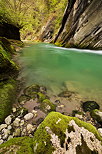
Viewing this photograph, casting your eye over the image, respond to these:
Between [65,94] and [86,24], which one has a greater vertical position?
[86,24]

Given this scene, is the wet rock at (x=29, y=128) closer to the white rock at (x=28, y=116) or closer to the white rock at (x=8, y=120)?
the white rock at (x=28, y=116)

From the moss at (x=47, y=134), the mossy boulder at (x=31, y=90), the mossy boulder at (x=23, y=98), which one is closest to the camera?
the moss at (x=47, y=134)

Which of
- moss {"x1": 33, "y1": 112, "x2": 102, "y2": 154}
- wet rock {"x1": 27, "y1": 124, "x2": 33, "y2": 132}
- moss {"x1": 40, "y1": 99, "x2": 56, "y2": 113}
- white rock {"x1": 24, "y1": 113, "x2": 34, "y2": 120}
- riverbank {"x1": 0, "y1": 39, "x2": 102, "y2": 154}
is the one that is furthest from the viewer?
moss {"x1": 40, "y1": 99, "x2": 56, "y2": 113}

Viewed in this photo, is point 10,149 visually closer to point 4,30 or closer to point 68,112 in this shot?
point 68,112

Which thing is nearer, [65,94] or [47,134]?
[47,134]

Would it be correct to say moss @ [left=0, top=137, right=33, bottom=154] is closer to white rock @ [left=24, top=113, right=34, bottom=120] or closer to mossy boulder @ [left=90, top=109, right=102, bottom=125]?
white rock @ [left=24, top=113, right=34, bottom=120]

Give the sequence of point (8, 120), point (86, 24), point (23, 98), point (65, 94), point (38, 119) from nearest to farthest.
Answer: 1. point (8, 120)
2. point (38, 119)
3. point (23, 98)
4. point (65, 94)
5. point (86, 24)

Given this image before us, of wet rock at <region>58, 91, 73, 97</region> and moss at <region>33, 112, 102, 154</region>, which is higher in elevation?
moss at <region>33, 112, 102, 154</region>

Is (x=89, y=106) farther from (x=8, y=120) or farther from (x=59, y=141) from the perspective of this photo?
(x=8, y=120)

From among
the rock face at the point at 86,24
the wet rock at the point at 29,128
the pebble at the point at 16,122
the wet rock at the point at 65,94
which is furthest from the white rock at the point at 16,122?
the rock face at the point at 86,24

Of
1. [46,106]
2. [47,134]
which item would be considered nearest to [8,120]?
[46,106]

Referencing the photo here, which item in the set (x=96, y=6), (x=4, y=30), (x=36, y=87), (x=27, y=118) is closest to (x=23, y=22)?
(x=4, y=30)

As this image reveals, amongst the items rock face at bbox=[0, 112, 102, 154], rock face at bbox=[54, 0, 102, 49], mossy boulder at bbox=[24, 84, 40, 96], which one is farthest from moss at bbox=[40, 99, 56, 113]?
rock face at bbox=[54, 0, 102, 49]

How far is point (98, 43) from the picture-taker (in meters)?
11.7
